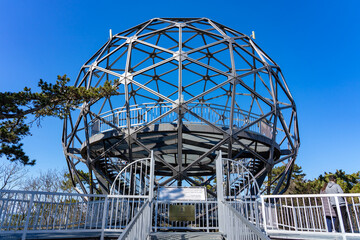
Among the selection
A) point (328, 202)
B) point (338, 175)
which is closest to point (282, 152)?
point (328, 202)

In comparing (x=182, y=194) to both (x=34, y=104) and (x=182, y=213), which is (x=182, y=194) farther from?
(x=34, y=104)

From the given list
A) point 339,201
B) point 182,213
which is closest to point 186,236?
point 182,213

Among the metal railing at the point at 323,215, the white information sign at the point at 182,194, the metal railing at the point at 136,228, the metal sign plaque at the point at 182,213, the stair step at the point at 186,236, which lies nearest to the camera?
the metal railing at the point at 136,228

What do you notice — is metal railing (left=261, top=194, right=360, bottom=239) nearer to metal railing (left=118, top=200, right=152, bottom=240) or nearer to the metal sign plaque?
the metal sign plaque

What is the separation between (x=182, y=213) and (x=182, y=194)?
4.54 feet

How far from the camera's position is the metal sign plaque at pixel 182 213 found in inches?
326

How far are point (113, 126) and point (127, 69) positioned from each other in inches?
114

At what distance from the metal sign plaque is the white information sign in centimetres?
116

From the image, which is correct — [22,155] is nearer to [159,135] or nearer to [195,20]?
[159,135]

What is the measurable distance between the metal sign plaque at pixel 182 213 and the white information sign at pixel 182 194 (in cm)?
116

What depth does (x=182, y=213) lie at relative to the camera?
8359 millimetres

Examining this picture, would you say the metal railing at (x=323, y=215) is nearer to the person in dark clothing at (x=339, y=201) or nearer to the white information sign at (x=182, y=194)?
the person in dark clothing at (x=339, y=201)

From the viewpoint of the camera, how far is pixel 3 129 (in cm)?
1079

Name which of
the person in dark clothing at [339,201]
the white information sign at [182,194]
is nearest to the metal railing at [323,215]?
the person in dark clothing at [339,201]
